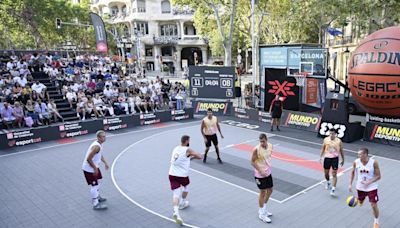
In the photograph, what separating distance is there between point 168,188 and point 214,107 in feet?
41.8

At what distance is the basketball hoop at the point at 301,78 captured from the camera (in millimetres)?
18953

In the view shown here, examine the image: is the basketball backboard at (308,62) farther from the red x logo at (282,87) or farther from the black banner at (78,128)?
the black banner at (78,128)

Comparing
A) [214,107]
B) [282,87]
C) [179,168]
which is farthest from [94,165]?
[282,87]

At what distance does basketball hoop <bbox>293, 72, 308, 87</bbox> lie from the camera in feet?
62.2

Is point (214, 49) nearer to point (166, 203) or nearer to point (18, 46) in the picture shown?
point (18, 46)

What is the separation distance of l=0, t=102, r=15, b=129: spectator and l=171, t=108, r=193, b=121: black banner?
8799 millimetres

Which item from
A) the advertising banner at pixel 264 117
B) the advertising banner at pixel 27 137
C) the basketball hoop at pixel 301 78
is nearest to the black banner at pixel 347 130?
the basketball hoop at pixel 301 78

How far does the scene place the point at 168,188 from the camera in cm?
1022

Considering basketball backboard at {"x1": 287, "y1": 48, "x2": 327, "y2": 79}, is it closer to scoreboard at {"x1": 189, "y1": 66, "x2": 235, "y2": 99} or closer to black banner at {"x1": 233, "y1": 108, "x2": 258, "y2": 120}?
black banner at {"x1": 233, "y1": 108, "x2": 258, "y2": 120}

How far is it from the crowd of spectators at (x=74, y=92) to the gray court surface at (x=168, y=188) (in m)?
2.87

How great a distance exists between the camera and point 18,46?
58.3 metres

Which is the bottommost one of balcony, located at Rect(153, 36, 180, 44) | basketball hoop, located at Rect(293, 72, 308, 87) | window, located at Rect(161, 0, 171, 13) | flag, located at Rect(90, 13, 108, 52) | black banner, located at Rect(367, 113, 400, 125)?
black banner, located at Rect(367, 113, 400, 125)

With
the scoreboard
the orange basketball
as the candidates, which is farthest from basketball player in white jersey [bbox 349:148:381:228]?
the scoreboard

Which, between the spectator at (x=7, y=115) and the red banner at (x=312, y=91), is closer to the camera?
the spectator at (x=7, y=115)
